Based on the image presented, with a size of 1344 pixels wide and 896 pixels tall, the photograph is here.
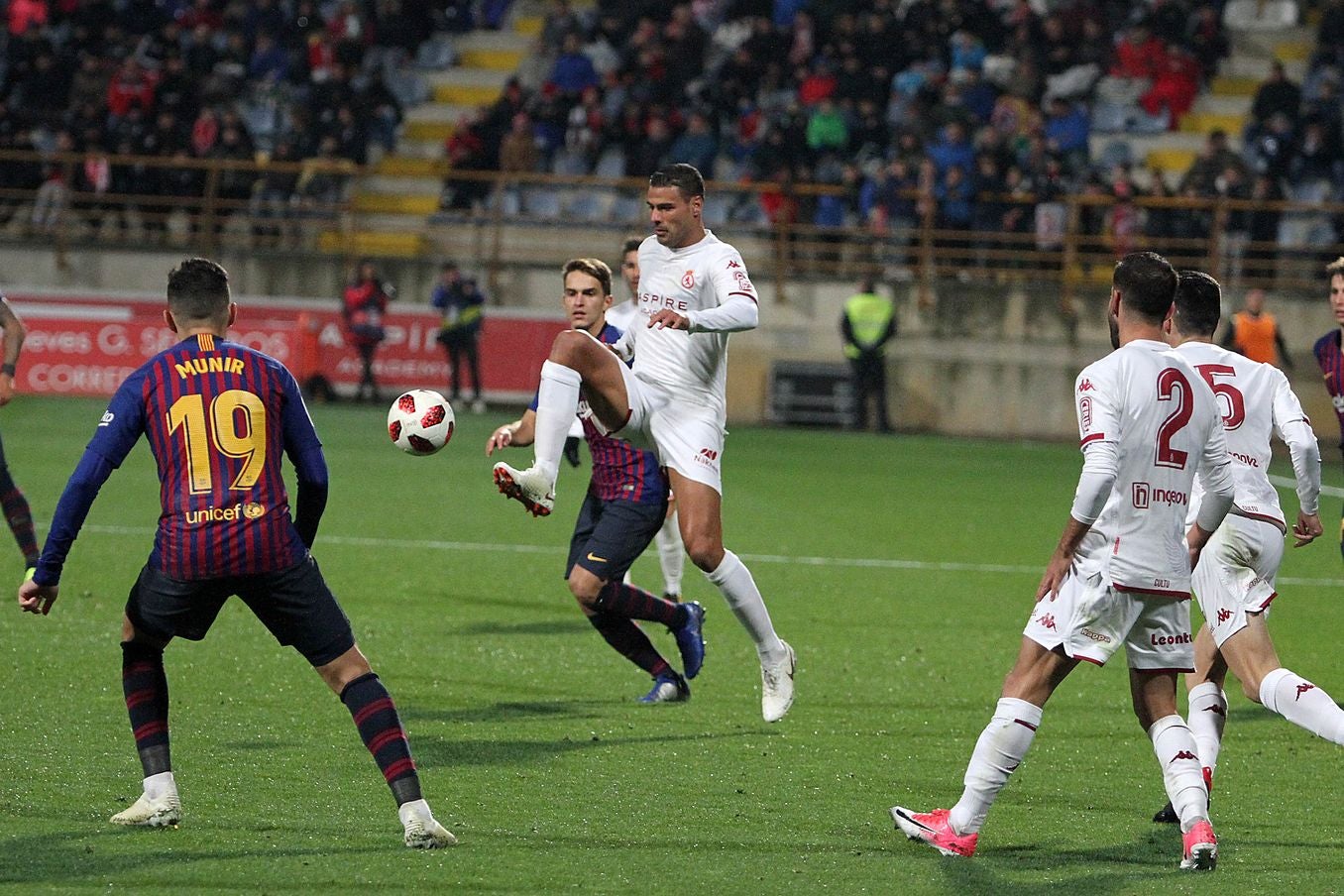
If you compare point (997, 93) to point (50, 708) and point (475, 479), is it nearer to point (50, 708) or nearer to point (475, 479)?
point (475, 479)

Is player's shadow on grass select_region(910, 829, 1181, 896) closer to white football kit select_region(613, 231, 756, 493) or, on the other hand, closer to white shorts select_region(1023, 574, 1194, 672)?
white shorts select_region(1023, 574, 1194, 672)

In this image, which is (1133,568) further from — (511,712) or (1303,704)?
(511,712)

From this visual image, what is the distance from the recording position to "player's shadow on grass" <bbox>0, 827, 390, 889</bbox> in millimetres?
5055

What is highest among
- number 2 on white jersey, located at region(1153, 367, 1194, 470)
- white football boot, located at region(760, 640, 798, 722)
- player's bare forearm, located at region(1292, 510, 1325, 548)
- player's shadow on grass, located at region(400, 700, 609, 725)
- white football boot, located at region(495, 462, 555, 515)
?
number 2 on white jersey, located at region(1153, 367, 1194, 470)

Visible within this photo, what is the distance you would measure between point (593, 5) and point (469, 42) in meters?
2.34

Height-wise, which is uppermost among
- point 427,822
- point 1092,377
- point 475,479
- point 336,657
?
point 1092,377

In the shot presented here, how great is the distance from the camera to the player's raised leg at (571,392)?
24.5ft

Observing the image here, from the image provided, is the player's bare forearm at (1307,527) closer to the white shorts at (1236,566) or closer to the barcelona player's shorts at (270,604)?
the white shorts at (1236,566)

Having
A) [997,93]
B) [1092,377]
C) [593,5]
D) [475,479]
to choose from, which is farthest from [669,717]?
[593,5]

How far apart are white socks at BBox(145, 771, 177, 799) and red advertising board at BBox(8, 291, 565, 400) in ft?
63.1

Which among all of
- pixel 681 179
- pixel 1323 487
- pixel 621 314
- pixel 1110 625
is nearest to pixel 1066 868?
pixel 1110 625

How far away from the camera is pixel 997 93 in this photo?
27.8 m

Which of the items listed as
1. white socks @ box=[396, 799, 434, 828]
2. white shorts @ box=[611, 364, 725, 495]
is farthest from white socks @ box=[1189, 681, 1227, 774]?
white socks @ box=[396, 799, 434, 828]

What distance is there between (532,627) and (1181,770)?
5.29 meters
